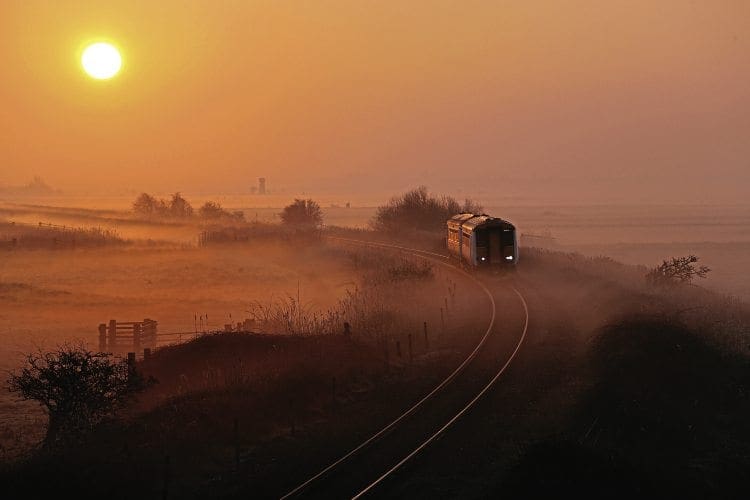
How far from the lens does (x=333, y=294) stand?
5556 centimetres

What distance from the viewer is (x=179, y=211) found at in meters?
136

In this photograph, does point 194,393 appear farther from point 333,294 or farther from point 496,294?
point 333,294

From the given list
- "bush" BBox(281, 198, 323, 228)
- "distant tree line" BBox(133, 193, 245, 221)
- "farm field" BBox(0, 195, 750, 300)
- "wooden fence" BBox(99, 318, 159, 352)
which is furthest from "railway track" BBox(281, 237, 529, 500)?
"distant tree line" BBox(133, 193, 245, 221)

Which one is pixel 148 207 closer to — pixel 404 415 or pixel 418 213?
pixel 418 213

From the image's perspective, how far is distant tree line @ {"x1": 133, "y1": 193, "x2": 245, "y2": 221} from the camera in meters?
131

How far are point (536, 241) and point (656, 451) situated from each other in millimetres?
98550

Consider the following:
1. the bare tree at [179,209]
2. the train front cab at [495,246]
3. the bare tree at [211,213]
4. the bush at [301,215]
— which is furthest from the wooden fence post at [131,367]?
the bare tree at [179,209]

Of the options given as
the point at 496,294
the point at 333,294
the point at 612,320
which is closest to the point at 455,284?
the point at 496,294

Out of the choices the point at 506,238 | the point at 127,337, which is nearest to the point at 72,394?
the point at 127,337

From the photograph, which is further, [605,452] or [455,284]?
[455,284]

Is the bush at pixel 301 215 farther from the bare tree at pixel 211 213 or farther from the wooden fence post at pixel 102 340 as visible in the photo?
the wooden fence post at pixel 102 340

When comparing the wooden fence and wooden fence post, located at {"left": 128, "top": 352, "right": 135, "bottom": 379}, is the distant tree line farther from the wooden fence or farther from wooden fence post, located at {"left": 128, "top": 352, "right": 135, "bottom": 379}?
wooden fence post, located at {"left": 128, "top": 352, "right": 135, "bottom": 379}

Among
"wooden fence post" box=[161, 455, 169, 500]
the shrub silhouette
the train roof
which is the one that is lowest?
"wooden fence post" box=[161, 455, 169, 500]

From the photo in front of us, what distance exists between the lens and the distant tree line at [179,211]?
429 ft
